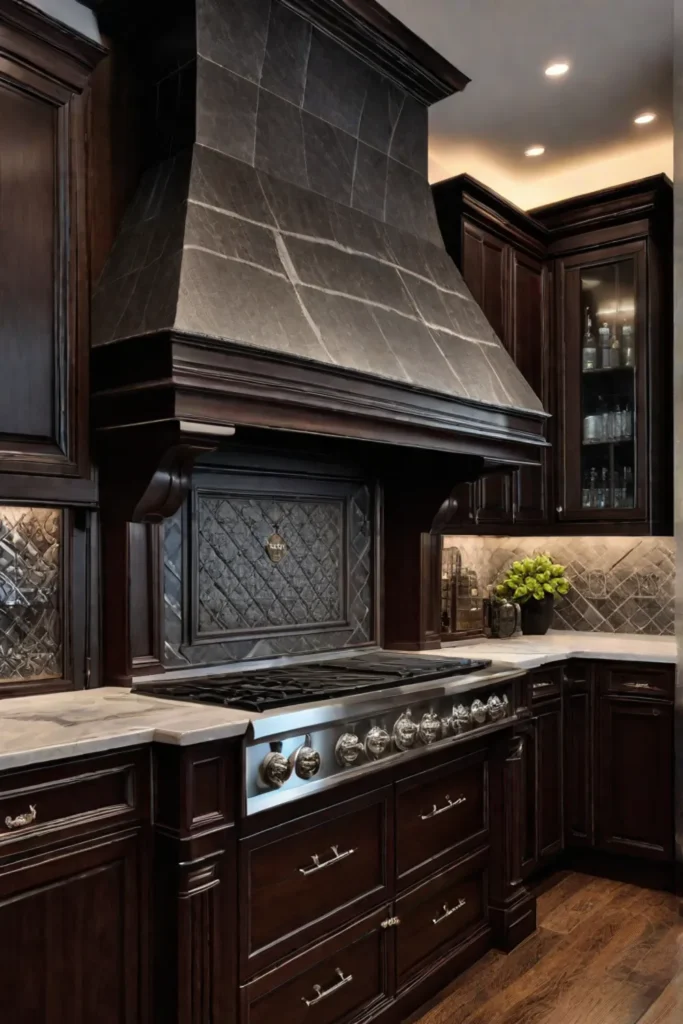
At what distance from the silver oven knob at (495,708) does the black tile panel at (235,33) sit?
6.86 ft

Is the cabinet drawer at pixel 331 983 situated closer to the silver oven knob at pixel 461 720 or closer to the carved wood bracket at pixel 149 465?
the silver oven knob at pixel 461 720

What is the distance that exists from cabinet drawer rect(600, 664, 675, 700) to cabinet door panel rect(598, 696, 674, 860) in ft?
0.12

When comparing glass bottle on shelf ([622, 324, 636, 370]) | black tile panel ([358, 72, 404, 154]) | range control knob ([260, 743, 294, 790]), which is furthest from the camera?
glass bottle on shelf ([622, 324, 636, 370])

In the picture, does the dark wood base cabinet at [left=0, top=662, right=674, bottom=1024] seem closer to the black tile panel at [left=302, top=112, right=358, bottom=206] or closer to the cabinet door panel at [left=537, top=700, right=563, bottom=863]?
the cabinet door panel at [left=537, top=700, right=563, bottom=863]

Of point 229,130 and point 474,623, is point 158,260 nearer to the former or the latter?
point 229,130

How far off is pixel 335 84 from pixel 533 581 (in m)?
2.31

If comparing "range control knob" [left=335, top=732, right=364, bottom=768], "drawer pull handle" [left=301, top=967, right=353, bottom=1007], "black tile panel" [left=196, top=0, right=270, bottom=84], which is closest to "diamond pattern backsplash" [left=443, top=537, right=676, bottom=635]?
"range control knob" [left=335, top=732, right=364, bottom=768]

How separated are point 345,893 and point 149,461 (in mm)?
1255

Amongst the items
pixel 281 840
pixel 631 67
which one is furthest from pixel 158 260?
pixel 631 67

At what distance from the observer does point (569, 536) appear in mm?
4031

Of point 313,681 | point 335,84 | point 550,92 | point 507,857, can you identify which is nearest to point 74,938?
point 313,681

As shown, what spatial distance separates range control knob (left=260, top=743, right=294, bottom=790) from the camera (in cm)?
194

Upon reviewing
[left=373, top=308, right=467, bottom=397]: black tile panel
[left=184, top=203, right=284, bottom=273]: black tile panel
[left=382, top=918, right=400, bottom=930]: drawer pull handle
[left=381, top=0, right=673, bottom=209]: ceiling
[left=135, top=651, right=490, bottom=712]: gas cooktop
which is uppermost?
[left=381, top=0, right=673, bottom=209]: ceiling

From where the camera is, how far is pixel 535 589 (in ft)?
13.0
